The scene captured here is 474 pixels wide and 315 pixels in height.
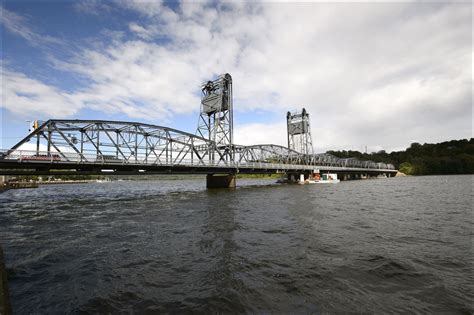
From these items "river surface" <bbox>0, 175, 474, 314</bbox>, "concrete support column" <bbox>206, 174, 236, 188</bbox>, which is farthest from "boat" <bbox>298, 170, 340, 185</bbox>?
"river surface" <bbox>0, 175, 474, 314</bbox>

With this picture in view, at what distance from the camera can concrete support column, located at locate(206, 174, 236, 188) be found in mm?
64438

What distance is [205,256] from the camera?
35.4 ft

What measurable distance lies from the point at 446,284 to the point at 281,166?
237 feet

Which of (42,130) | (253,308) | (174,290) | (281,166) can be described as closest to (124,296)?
(174,290)

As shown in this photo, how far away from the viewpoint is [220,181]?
215 ft

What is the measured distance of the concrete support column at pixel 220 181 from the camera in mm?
64438

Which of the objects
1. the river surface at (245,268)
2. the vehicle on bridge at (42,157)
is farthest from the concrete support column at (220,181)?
the river surface at (245,268)

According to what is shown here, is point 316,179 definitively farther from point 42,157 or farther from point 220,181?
point 42,157

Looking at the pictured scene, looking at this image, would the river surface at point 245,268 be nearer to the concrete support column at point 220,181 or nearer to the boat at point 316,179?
the concrete support column at point 220,181

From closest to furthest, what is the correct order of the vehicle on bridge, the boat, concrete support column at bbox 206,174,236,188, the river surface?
the river surface
the vehicle on bridge
concrete support column at bbox 206,174,236,188
the boat

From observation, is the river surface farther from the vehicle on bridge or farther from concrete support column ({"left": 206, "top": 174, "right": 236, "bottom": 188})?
concrete support column ({"left": 206, "top": 174, "right": 236, "bottom": 188})

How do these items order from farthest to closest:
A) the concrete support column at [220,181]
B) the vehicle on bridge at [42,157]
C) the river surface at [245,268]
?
the concrete support column at [220,181], the vehicle on bridge at [42,157], the river surface at [245,268]

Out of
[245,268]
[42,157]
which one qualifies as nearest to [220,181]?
[42,157]

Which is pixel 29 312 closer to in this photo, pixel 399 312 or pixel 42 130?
pixel 399 312
